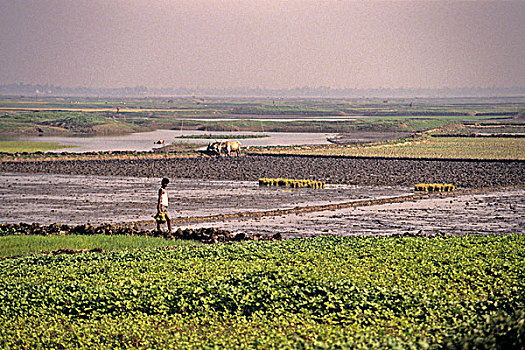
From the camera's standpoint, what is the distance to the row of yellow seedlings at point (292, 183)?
41625 mm

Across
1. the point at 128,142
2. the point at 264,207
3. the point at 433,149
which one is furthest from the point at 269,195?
the point at 128,142

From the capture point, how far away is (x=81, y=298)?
14.1 meters

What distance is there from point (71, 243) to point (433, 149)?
5319cm

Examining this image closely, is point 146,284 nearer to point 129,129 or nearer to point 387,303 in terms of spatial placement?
point 387,303

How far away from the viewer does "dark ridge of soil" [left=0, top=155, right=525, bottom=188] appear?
45388 mm

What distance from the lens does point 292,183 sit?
42.0 metres

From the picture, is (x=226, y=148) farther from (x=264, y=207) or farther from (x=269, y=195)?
(x=264, y=207)

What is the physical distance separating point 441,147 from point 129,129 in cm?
6002

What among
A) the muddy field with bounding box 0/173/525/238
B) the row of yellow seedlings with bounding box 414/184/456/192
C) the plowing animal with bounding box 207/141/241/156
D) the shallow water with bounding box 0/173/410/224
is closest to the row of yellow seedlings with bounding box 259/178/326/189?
the shallow water with bounding box 0/173/410/224

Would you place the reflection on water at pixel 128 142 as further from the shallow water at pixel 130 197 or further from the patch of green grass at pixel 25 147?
the shallow water at pixel 130 197

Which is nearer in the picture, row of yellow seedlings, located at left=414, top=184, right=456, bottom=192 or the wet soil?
the wet soil

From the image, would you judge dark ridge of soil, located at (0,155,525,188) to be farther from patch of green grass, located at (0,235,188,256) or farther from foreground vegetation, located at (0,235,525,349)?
foreground vegetation, located at (0,235,525,349)

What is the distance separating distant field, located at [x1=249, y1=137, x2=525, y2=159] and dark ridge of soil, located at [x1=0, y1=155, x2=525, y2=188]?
17.6 ft

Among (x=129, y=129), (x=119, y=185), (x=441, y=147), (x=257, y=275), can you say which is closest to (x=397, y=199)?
(x=119, y=185)
